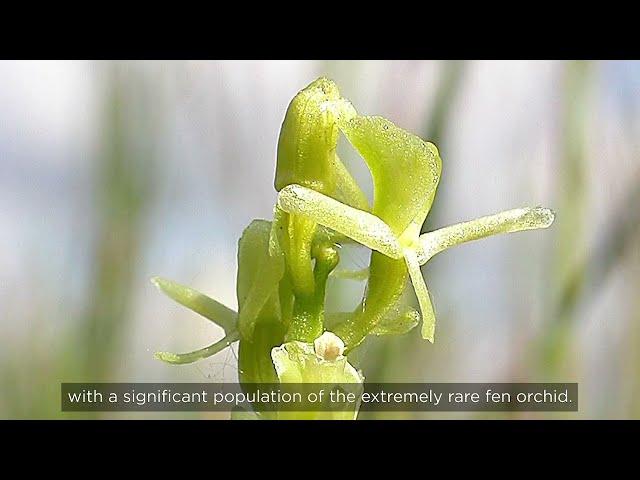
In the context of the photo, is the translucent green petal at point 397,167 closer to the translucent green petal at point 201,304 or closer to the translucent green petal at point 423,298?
the translucent green petal at point 423,298

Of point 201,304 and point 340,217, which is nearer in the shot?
point 340,217

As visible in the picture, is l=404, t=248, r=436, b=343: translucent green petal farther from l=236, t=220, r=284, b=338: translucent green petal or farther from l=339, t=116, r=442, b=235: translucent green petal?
l=236, t=220, r=284, b=338: translucent green petal

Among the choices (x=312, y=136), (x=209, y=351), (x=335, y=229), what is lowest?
(x=209, y=351)

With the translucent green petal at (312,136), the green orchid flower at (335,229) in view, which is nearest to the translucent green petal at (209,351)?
the green orchid flower at (335,229)

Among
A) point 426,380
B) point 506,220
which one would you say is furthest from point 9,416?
point 506,220

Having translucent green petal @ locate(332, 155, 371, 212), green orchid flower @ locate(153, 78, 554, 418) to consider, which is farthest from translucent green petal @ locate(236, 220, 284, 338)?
translucent green petal @ locate(332, 155, 371, 212)

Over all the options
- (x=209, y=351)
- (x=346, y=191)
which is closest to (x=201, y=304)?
(x=209, y=351)

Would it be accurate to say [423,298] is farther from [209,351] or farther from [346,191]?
[209,351]
